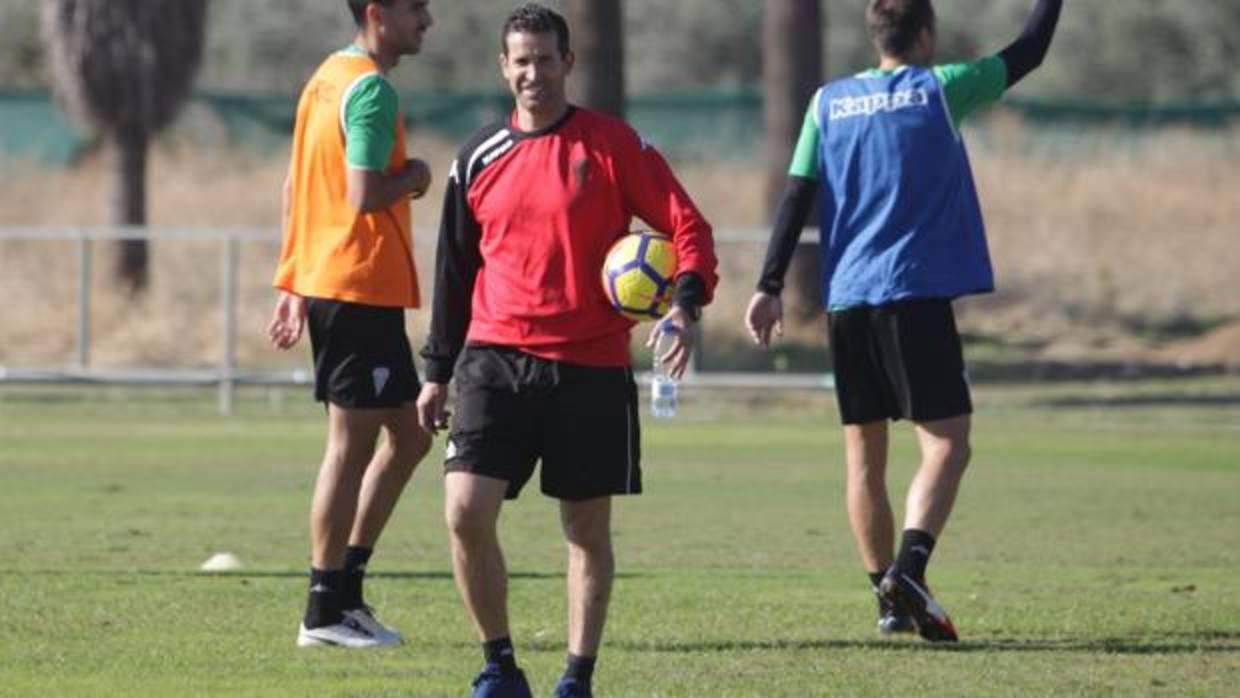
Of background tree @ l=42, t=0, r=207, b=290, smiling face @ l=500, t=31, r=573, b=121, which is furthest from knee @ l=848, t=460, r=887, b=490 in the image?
background tree @ l=42, t=0, r=207, b=290

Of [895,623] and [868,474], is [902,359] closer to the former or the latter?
[868,474]

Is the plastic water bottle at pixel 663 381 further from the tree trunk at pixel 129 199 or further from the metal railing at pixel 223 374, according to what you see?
the tree trunk at pixel 129 199

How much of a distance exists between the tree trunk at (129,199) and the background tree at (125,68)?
0.04 ft

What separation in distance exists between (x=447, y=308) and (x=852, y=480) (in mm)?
2573

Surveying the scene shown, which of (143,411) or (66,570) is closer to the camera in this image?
(66,570)

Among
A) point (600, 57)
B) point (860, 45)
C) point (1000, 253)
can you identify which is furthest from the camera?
point (860, 45)

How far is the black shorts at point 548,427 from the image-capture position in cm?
892

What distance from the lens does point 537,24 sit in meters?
8.84

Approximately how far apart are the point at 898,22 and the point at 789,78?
22.5m

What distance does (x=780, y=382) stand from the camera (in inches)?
1033

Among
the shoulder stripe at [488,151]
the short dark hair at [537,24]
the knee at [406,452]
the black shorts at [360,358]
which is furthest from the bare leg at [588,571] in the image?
the knee at [406,452]

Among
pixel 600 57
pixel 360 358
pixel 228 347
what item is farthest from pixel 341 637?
pixel 600 57

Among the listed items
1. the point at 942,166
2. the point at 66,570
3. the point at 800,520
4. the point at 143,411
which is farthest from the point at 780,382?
the point at 942,166

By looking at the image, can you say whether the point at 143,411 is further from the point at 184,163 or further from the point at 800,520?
the point at 184,163
